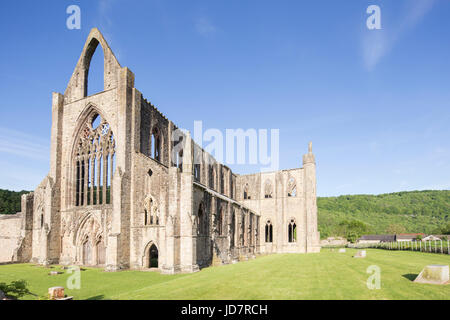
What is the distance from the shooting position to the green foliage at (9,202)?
5338 cm


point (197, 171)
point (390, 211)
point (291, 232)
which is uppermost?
point (197, 171)

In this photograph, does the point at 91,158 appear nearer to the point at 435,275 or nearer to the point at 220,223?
the point at 220,223

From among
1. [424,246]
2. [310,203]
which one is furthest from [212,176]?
[424,246]

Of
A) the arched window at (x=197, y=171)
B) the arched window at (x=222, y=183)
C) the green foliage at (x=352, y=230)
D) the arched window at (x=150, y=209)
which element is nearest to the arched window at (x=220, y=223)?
the arched window at (x=150, y=209)

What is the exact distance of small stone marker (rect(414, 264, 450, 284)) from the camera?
1201 cm

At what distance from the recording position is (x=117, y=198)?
22.7 m

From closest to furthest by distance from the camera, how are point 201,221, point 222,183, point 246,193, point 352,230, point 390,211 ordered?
point 201,221
point 222,183
point 246,193
point 352,230
point 390,211

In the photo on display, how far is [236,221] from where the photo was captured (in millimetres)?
33719

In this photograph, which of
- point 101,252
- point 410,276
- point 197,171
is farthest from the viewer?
point 197,171

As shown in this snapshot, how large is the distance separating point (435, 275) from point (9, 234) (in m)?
35.1

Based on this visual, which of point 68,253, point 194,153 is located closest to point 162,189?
point 68,253

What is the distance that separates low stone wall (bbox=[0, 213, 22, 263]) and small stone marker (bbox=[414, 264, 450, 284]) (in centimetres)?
3303

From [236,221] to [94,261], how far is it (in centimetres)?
1431

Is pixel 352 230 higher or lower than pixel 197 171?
lower
